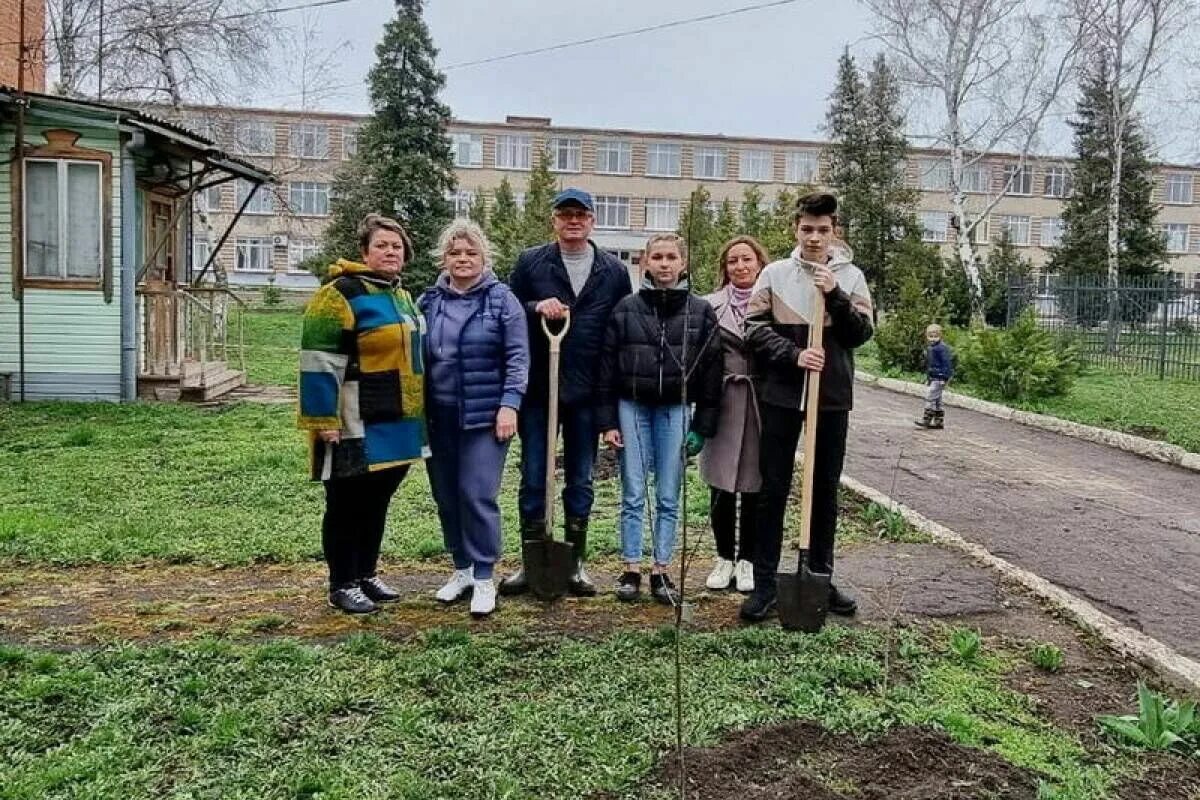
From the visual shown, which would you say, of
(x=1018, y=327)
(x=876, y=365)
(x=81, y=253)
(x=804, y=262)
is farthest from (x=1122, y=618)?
(x=876, y=365)

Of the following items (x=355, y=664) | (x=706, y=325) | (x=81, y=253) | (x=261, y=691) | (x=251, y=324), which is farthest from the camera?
(x=251, y=324)

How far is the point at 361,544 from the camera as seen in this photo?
15.4 feet

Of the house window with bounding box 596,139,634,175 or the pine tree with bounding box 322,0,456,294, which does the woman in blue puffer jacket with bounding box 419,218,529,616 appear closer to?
the pine tree with bounding box 322,0,456,294

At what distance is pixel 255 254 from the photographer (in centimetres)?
5125

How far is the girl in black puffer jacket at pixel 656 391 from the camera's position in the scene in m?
4.59

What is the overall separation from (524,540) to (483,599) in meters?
0.37

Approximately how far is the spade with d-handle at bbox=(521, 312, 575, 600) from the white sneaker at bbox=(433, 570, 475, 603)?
30 cm

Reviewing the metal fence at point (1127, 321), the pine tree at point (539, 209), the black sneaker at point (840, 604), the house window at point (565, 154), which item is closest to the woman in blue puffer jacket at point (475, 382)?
the black sneaker at point (840, 604)

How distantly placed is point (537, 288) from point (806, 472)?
1511 mm

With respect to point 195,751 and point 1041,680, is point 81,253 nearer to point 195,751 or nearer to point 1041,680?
point 195,751

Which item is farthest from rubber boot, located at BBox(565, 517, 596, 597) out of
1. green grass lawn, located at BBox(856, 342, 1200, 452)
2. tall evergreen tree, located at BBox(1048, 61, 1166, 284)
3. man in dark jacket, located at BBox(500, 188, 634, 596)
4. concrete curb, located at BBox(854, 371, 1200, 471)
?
tall evergreen tree, located at BBox(1048, 61, 1166, 284)

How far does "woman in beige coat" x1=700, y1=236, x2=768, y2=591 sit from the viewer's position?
4.84 m

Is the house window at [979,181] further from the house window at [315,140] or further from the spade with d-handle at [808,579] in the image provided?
the spade with d-handle at [808,579]

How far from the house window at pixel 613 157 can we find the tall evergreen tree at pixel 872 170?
16.6 meters
